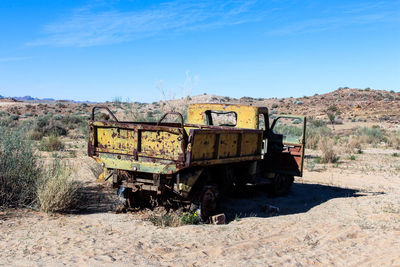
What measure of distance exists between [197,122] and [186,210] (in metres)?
3.17

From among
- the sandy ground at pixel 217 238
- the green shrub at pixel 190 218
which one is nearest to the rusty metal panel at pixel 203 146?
the green shrub at pixel 190 218

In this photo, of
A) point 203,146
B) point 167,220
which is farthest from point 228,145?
point 167,220

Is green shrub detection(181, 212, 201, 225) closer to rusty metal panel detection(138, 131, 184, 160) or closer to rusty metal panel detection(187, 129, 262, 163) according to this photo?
rusty metal panel detection(187, 129, 262, 163)

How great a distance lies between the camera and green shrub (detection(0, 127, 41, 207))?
7188mm

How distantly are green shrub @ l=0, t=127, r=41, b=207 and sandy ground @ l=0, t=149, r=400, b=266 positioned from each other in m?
0.47

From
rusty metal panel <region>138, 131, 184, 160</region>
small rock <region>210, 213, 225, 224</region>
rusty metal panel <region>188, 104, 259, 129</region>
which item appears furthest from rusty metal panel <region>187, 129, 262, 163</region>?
small rock <region>210, 213, 225, 224</region>

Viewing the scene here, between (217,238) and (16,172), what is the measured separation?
13.3 feet

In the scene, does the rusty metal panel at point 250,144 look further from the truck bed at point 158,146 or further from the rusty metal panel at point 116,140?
the rusty metal panel at point 116,140

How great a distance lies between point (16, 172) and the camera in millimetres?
7551

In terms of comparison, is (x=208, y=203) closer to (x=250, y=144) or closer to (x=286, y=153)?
(x=250, y=144)

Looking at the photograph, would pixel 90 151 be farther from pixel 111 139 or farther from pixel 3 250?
pixel 3 250

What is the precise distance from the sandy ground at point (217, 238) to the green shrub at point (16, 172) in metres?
0.47

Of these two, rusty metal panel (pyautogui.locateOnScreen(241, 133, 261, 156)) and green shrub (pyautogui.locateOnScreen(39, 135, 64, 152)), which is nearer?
rusty metal panel (pyautogui.locateOnScreen(241, 133, 261, 156))

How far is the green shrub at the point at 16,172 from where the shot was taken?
23.6ft
